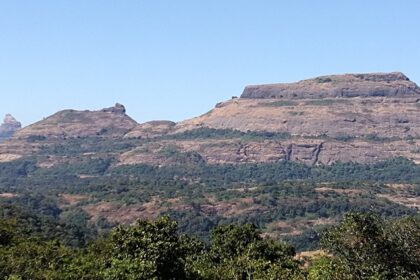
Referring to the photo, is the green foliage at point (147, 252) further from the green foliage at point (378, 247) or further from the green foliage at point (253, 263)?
the green foliage at point (378, 247)

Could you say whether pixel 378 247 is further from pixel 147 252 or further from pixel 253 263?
pixel 147 252

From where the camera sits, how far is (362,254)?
46.5m

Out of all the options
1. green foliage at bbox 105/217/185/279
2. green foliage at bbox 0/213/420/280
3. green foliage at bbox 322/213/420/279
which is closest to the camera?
green foliage at bbox 105/217/185/279

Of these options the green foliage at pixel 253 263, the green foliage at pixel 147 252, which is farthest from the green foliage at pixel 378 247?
the green foliage at pixel 147 252

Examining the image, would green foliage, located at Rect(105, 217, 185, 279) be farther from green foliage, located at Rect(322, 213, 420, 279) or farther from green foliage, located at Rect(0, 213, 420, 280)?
green foliage, located at Rect(322, 213, 420, 279)

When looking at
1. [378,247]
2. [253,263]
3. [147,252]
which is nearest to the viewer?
[147,252]

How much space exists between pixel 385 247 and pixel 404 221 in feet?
14.8

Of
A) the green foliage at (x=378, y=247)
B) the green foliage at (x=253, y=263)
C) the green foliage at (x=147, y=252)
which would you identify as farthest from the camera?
the green foliage at (x=378, y=247)

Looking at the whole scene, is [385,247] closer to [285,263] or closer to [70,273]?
[285,263]

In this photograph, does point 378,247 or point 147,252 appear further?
point 378,247

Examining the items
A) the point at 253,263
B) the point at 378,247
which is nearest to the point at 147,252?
the point at 253,263

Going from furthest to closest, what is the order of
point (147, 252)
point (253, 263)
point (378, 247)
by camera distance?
point (253, 263), point (378, 247), point (147, 252)

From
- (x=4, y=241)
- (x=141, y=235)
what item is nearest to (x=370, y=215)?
(x=141, y=235)

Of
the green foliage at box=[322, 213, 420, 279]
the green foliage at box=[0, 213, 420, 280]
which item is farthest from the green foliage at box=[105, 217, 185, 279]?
the green foliage at box=[322, 213, 420, 279]
